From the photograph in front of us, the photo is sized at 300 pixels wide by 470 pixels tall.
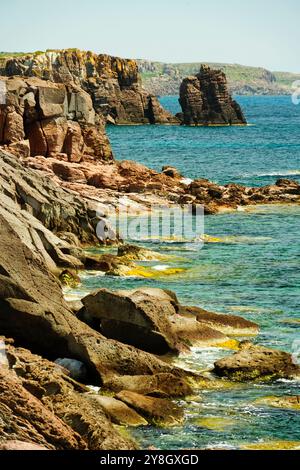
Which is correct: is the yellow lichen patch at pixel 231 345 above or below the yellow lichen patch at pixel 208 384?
below

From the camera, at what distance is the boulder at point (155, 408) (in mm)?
21578

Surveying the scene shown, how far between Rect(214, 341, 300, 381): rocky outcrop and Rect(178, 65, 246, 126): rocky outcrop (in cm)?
14522

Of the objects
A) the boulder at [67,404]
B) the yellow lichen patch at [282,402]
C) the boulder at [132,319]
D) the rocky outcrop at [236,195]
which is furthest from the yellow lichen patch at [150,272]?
the rocky outcrop at [236,195]

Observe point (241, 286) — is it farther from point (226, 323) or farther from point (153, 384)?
point (153, 384)

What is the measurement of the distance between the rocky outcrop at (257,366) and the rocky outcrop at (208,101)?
476ft

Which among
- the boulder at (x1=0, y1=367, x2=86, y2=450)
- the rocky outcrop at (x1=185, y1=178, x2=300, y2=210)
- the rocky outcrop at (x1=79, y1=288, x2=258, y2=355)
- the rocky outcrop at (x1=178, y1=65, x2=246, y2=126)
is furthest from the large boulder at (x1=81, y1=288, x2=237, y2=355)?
the rocky outcrop at (x1=178, y1=65, x2=246, y2=126)

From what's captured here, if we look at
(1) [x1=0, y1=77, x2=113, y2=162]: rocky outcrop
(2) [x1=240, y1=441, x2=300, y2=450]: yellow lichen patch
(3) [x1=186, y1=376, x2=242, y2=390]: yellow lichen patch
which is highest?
(1) [x1=0, y1=77, x2=113, y2=162]: rocky outcrop

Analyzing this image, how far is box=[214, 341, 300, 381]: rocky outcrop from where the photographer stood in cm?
2608

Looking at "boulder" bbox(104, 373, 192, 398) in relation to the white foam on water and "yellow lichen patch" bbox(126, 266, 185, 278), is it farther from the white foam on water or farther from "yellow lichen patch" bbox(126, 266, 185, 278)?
the white foam on water

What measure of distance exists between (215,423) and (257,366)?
4526mm

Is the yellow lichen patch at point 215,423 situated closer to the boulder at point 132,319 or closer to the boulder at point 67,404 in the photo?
the boulder at point 67,404

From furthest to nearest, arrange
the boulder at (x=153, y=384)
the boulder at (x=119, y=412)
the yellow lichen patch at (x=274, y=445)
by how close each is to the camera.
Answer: the boulder at (x=153, y=384) < the boulder at (x=119, y=412) < the yellow lichen patch at (x=274, y=445)

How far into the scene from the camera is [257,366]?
26.3 metres
